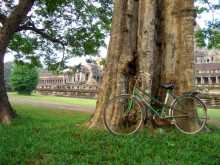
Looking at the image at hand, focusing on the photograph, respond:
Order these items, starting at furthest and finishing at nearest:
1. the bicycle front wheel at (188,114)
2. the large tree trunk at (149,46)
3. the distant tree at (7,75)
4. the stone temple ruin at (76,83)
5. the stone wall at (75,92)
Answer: the distant tree at (7,75) < the stone temple ruin at (76,83) < the stone wall at (75,92) < the large tree trunk at (149,46) < the bicycle front wheel at (188,114)

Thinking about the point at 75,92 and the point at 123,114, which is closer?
the point at 123,114

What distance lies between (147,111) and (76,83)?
3027 inches

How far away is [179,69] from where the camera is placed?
910 cm

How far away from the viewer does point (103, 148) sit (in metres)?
6.61

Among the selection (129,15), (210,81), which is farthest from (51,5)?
(210,81)

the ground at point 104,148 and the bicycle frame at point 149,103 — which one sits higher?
the bicycle frame at point 149,103

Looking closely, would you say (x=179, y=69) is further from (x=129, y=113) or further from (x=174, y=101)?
(x=129, y=113)

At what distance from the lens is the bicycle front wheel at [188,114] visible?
8.45 meters

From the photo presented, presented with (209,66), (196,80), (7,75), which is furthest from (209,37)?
(7,75)

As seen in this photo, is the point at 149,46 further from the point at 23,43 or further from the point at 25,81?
the point at 25,81

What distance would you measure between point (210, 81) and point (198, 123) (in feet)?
217

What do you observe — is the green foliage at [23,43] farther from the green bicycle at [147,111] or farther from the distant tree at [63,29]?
the green bicycle at [147,111]

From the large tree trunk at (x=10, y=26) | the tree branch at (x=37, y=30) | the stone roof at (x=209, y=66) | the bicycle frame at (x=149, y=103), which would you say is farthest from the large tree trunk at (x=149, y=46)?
the stone roof at (x=209, y=66)

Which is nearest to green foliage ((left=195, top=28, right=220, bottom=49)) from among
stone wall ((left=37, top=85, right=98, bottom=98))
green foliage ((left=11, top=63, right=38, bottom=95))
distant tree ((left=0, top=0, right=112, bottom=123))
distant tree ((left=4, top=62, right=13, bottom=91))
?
distant tree ((left=0, top=0, right=112, bottom=123))
